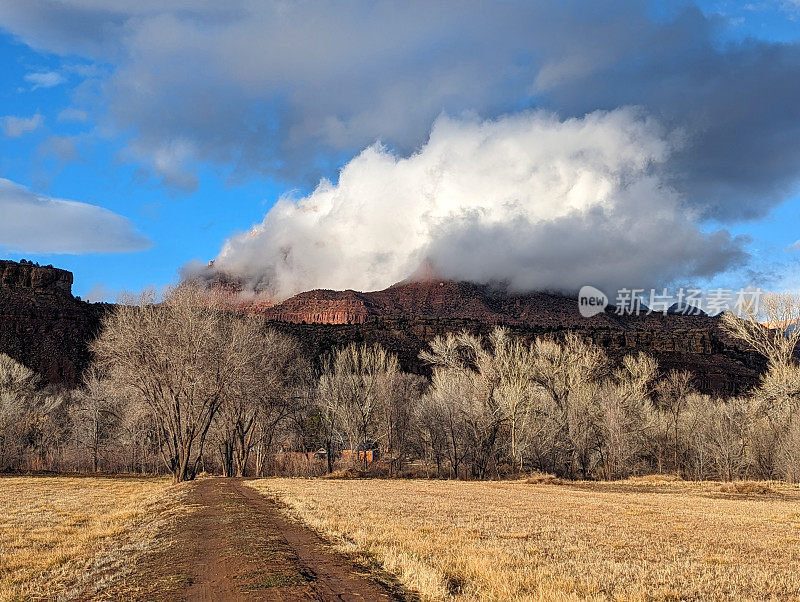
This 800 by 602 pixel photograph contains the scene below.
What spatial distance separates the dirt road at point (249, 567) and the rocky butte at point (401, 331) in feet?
200

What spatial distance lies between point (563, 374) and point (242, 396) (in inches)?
1376

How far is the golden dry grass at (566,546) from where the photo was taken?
34.3ft

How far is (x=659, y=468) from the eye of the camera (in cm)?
6844

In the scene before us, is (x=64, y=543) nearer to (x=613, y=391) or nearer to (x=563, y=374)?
(x=563, y=374)

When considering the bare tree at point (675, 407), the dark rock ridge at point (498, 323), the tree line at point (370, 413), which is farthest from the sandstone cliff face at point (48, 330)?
the bare tree at point (675, 407)

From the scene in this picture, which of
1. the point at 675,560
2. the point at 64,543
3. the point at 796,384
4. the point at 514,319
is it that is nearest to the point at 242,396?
the point at 64,543

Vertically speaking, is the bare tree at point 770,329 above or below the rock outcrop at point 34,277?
below

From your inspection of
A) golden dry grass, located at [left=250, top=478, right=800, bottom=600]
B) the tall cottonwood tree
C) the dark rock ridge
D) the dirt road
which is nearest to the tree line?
the tall cottonwood tree

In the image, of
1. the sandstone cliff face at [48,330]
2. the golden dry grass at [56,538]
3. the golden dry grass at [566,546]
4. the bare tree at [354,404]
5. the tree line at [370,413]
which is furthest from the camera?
the sandstone cliff face at [48,330]

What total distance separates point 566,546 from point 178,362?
108 feet

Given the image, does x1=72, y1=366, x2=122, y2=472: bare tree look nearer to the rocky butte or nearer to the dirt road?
the rocky butte

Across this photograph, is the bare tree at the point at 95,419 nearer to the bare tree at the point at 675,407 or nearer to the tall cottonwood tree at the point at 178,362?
the tall cottonwood tree at the point at 178,362

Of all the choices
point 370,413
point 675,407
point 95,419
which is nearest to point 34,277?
point 95,419

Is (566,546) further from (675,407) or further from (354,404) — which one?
(675,407)
